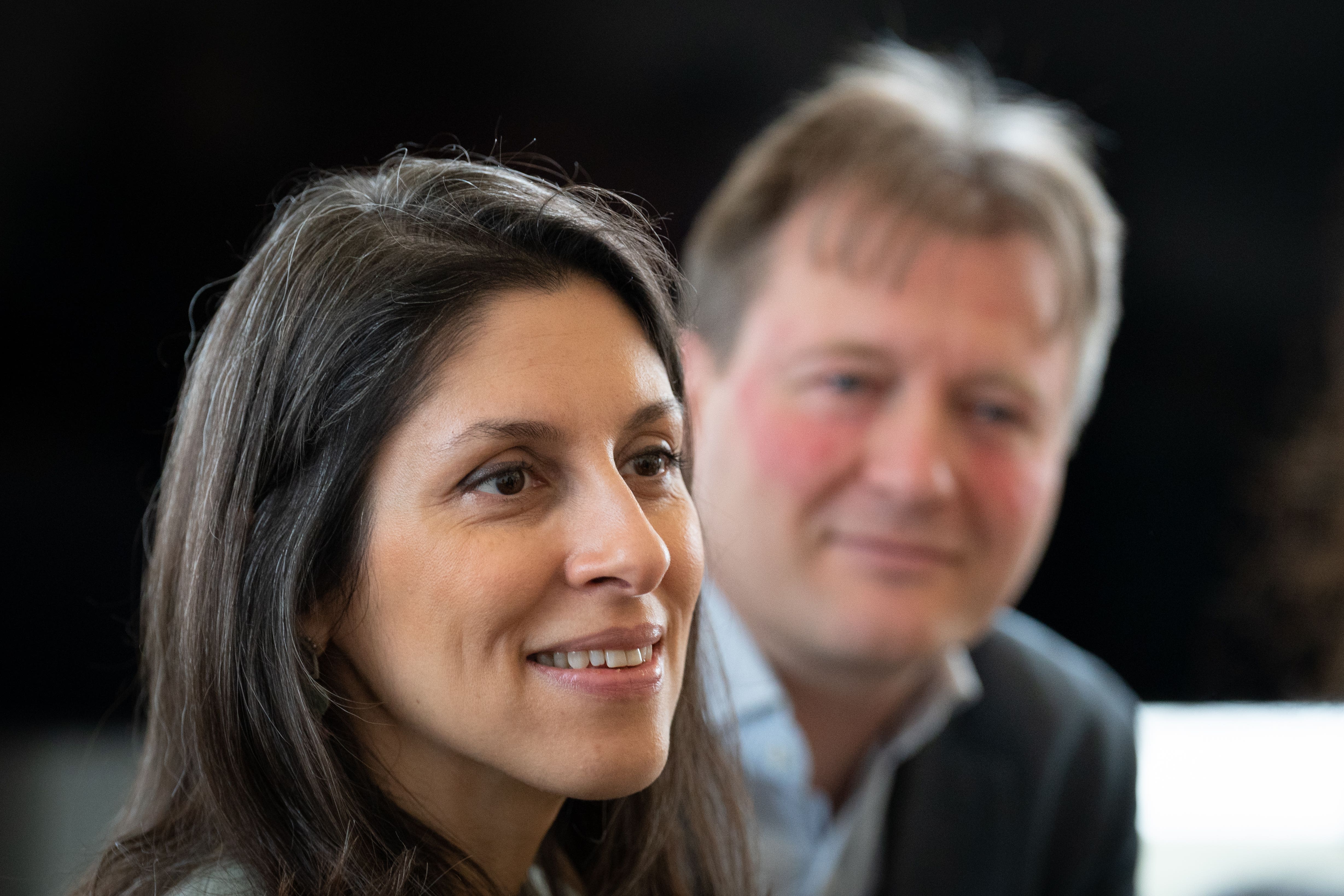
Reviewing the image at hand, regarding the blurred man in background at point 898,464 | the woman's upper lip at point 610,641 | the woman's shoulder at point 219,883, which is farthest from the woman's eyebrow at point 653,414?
the blurred man in background at point 898,464

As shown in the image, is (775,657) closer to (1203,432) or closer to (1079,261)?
(1079,261)

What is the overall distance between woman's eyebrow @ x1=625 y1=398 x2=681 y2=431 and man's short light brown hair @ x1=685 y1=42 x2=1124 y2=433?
597 millimetres

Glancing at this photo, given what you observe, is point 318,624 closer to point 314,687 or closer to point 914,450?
point 314,687

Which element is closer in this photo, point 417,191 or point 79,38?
point 417,191

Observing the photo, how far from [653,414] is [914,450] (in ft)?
1.95

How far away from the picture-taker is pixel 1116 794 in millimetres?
1641

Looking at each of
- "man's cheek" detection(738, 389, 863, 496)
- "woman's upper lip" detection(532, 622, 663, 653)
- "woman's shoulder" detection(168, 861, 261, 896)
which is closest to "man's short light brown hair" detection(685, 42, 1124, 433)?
"man's cheek" detection(738, 389, 863, 496)

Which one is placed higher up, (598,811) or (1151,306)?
(1151,306)

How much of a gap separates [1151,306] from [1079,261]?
759 mm

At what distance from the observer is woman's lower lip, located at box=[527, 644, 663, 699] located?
78 centimetres

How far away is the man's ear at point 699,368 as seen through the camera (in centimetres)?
151

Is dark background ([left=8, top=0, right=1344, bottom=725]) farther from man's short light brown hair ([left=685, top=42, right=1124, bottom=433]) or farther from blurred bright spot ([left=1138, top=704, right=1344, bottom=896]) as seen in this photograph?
man's short light brown hair ([left=685, top=42, right=1124, bottom=433])

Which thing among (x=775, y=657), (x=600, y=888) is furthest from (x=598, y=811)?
(x=775, y=657)

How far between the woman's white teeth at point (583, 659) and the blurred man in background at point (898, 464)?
1.79 ft
